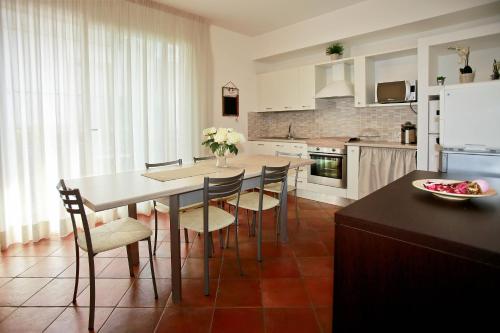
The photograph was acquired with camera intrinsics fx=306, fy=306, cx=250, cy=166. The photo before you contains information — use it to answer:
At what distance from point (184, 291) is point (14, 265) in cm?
155

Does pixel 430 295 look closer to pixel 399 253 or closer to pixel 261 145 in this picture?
pixel 399 253

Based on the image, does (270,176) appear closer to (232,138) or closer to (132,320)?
(232,138)

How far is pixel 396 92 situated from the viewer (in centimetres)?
388

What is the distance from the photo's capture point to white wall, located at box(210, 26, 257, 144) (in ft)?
15.9

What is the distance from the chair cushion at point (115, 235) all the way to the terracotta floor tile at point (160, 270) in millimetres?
456

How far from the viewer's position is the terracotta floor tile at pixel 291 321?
68.4 inches

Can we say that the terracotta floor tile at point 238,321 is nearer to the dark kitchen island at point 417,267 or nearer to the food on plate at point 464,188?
the dark kitchen island at point 417,267

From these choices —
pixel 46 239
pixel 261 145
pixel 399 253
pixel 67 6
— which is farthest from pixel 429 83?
pixel 46 239

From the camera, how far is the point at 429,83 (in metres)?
3.47

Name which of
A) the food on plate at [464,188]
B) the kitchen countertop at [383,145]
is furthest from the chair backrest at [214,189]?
the kitchen countertop at [383,145]

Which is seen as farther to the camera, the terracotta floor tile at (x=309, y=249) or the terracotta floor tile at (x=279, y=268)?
the terracotta floor tile at (x=309, y=249)

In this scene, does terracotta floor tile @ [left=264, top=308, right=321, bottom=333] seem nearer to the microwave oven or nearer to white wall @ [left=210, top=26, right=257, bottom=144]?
the microwave oven

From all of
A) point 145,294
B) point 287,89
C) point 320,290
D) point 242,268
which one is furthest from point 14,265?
point 287,89

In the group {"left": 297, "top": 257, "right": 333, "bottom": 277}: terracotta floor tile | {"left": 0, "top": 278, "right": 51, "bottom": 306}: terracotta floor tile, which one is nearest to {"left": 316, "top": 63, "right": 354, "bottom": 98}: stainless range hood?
{"left": 297, "top": 257, "right": 333, "bottom": 277}: terracotta floor tile
